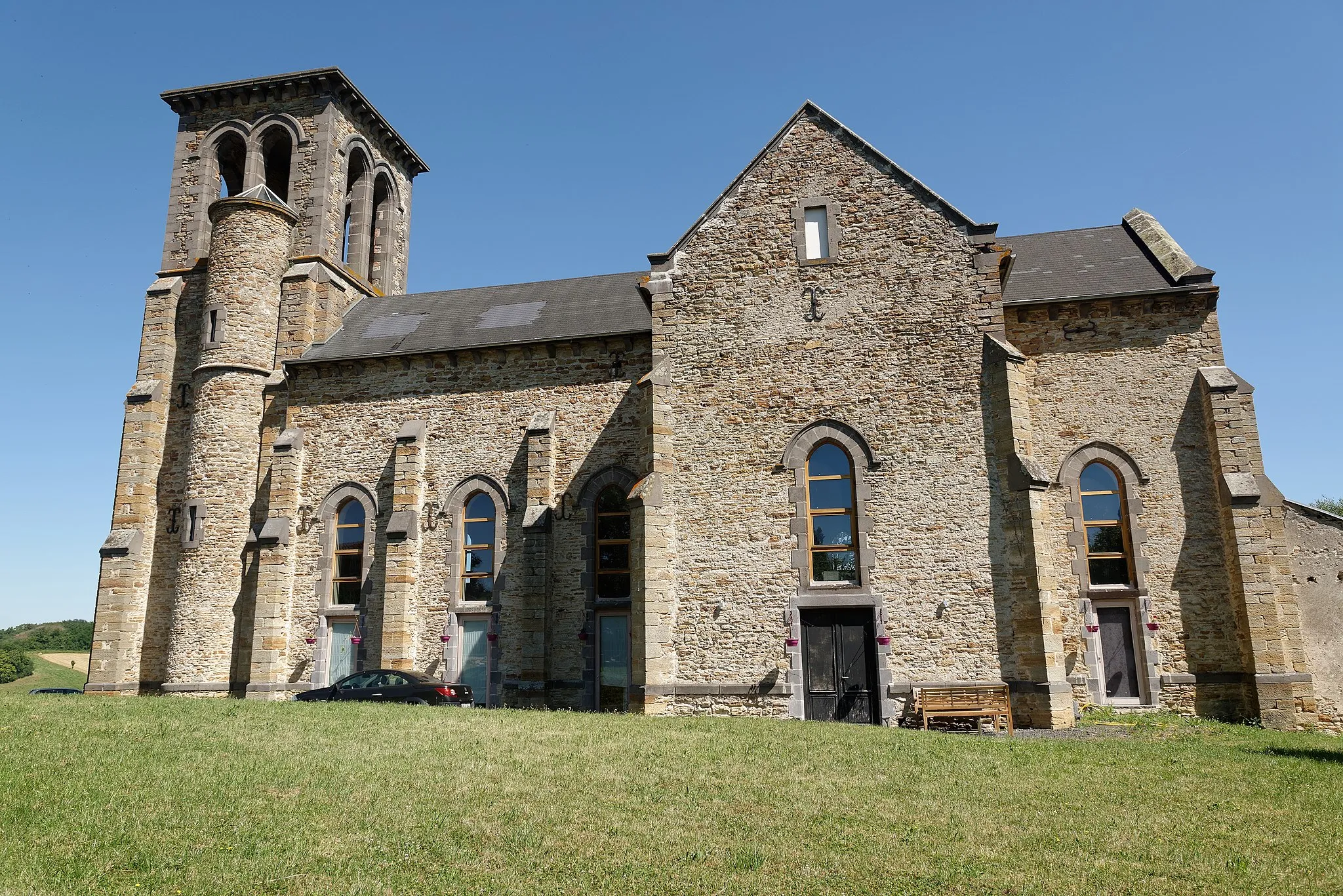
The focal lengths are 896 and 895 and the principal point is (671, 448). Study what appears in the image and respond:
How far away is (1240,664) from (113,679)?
2516 centimetres

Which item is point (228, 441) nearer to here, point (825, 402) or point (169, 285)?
point (169, 285)

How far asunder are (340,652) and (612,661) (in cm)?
684

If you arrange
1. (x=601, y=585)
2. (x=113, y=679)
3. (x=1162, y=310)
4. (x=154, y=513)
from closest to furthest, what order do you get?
(x=1162, y=310) < (x=601, y=585) < (x=113, y=679) < (x=154, y=513)

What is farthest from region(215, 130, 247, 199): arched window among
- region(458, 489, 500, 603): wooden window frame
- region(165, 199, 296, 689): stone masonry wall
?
region(458, 489, 500, 603): wooden window frame

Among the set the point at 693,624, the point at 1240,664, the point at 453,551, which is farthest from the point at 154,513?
the point at 1240,664

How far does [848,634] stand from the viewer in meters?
16.5

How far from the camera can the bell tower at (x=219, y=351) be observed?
879 inches

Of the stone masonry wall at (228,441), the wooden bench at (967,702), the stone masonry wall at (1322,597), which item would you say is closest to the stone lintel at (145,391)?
the stone masonry wall at (228,441)

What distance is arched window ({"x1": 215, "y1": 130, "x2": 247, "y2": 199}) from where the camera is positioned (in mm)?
28312

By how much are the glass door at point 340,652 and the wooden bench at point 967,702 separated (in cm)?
1320

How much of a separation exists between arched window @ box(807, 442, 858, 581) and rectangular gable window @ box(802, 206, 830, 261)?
3.94 m

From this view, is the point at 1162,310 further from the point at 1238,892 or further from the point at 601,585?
the point at 1238,892

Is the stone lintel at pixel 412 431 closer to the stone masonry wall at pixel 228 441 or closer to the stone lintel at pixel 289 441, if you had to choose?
the stone lintel at pixel 289 441

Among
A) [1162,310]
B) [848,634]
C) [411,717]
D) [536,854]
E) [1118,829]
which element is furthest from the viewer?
[1162,310]
